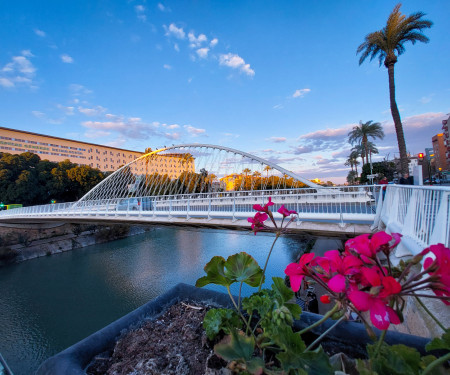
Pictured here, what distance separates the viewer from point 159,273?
54.4ft

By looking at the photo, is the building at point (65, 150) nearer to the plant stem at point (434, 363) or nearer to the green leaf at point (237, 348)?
the green leaf at point (237, 348)

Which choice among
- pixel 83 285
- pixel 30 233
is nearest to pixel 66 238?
pixel 30 233

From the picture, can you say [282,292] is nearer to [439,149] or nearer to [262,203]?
[262,203]

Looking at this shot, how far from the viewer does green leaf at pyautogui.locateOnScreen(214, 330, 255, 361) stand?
791mm

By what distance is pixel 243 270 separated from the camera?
50.4 inches

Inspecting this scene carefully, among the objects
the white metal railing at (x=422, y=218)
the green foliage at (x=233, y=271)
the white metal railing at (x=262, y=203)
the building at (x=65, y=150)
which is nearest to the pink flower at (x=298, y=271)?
the green foliage at (x=233, y=271)

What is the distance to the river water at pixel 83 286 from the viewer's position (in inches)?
401

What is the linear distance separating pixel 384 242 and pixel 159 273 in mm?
17893

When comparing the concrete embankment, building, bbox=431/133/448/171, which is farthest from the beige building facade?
building, bbox=431/133/448/171

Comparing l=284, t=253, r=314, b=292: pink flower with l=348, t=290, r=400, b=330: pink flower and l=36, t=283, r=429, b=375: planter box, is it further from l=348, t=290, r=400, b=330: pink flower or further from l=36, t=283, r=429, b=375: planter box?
l=36, t=283, r=429, b=375: planter box

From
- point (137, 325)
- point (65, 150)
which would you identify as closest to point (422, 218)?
point (137, 325)

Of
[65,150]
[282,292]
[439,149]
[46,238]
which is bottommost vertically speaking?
[46,238]

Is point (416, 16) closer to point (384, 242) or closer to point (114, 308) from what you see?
point (384, 242)

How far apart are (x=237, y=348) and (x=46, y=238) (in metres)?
32.5
